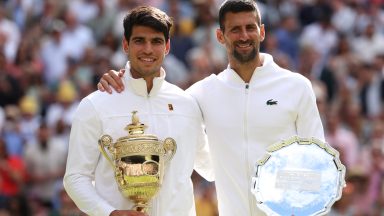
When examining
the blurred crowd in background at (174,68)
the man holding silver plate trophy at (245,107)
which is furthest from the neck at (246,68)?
the blurred crowd in background at (174,68)

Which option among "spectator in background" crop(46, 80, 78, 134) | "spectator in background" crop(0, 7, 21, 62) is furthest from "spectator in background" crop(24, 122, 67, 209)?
"spectator in background" crop(0, 7, 21, 62)

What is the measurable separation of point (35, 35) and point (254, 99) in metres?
8.41

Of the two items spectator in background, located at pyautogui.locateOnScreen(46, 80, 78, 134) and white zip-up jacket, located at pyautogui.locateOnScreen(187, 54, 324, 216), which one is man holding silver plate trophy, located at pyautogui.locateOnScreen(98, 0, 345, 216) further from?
spectator in background, located at pyautogui.locateOnScreen(46, 80, 78, 134)

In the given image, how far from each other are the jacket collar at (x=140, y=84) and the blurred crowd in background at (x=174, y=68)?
4376 mm

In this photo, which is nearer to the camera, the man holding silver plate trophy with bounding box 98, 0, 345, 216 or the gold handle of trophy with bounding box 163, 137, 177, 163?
the gold handle of trophy with bounding box 163, 137, 177, 163

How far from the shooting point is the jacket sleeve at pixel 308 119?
8547 mm

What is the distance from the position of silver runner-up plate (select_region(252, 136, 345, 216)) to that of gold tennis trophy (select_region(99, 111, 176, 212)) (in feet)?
1.99

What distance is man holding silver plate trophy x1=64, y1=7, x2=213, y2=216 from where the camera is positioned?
8.14 meters

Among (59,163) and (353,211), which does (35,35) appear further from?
(353,211)

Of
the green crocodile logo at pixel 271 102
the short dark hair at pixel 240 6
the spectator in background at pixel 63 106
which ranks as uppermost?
the spectator in background at pixel 63 106

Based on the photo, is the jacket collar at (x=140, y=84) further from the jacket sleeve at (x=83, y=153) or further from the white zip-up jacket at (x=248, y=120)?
the white zip-up jacket at (x=248, y=120)

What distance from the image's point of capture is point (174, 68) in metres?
15.7

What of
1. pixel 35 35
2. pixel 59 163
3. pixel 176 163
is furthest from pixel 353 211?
pixel 35 35

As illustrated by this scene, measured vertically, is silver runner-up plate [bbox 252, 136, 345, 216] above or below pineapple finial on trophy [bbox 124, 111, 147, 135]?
below
